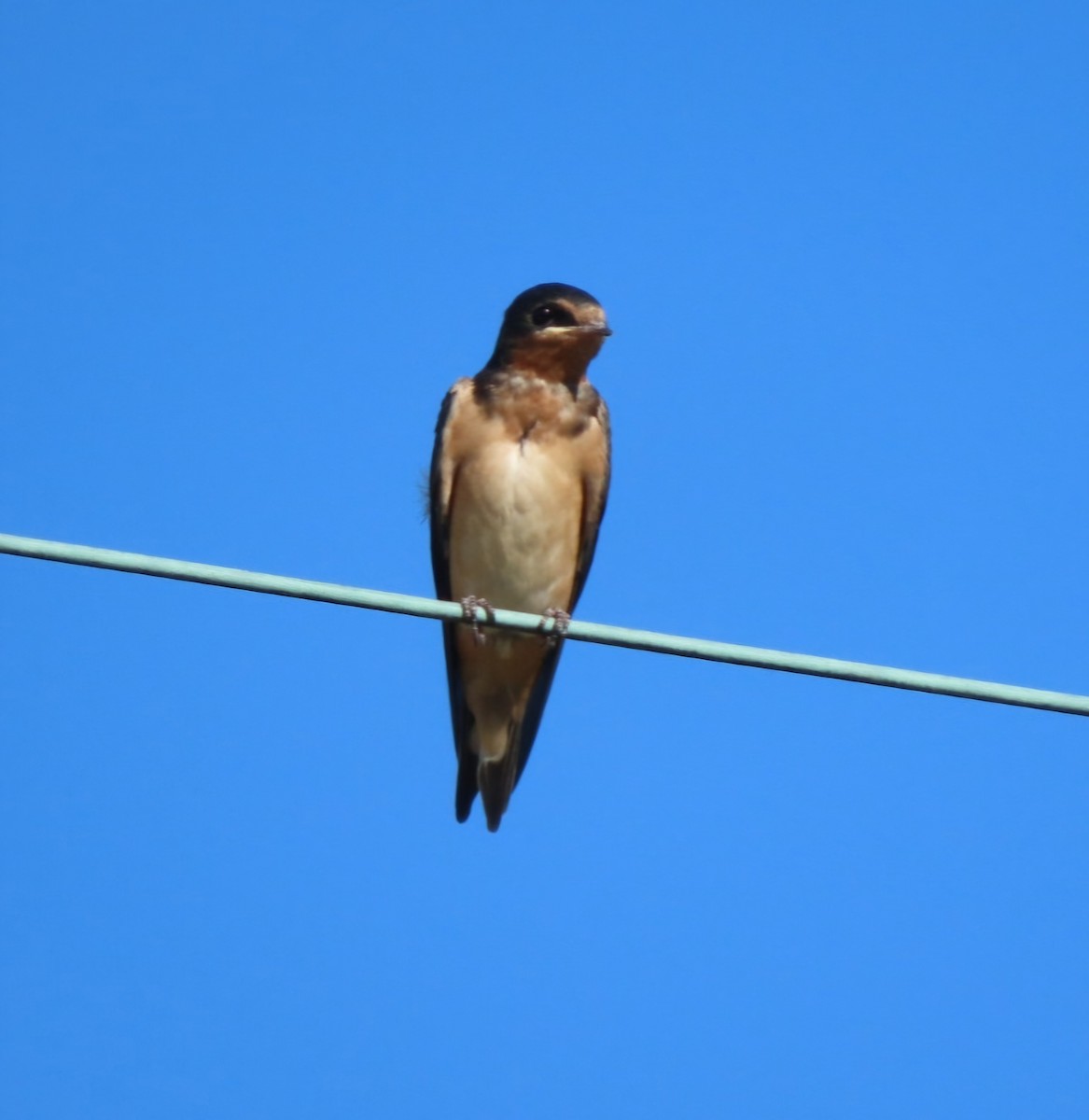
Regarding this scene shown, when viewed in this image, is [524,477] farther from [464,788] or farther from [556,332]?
[464,788]

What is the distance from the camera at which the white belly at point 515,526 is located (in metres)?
9.09

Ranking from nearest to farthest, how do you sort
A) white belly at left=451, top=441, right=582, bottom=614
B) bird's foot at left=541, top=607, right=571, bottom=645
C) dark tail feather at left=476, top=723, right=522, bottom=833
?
bird's foot at left=541, top=607, right=571, bottom=645 < white belly at left=451, top=441, right=582, bottom=614 < dark tail feather at left=476, top=723, right=522, bottom=833

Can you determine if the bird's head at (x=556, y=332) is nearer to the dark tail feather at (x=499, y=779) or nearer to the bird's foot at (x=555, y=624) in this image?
the bird's foot at (x=555, y=624)

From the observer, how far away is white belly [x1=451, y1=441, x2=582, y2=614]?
909cm

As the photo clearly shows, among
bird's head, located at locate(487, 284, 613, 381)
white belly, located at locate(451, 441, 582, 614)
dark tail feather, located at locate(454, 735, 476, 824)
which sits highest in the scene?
bird's head, located at locate(487, 284, 613, 381)

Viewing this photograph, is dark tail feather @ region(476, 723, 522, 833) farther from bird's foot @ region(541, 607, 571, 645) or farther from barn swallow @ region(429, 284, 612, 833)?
bird's foot @ region(541, 607, 571, 645)

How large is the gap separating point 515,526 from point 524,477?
0.24 metres

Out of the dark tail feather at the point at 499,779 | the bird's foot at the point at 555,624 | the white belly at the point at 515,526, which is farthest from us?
the dark tail feather at the point at 499,779

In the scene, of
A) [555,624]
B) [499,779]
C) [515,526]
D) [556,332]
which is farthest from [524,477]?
[555,624]

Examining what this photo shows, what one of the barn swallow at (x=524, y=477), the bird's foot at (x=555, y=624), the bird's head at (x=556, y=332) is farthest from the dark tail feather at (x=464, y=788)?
the bird's head at (x=556, y=332)

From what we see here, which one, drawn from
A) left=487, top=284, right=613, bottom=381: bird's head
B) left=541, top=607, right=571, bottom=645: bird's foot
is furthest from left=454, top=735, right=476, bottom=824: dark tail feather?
left=487, top=284, right=613, bottom=381: bird's head

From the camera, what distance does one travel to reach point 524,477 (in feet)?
29.8

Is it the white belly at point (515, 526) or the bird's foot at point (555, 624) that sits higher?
the white belly at point (515, 526)

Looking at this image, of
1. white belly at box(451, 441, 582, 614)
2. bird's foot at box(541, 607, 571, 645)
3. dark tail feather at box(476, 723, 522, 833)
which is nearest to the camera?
bird's foot at box(541, 607, 571, 645)
